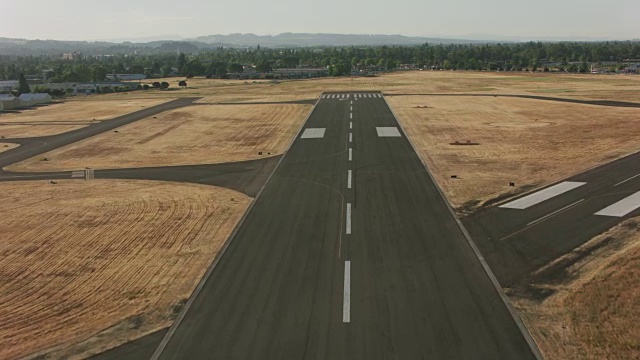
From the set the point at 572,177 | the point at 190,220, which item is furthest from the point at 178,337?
the point at 572,177

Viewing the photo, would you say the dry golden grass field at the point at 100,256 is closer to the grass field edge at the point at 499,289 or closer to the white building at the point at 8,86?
the grass field edge at the point at 499,289

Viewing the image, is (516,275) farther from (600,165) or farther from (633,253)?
(600,165)

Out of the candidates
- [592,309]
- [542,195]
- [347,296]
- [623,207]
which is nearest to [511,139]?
[542,195]

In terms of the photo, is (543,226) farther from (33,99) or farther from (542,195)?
(33,99)

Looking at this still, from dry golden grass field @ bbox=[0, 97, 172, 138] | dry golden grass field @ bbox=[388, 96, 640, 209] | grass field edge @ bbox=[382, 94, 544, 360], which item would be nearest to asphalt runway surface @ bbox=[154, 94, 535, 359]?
grass field edge @ bbox=[382, 94, 544, 360]

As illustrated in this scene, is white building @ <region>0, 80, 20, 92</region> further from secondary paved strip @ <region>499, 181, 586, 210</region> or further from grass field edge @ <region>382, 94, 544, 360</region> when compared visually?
secondary paved strip @ <region>499, 181, 586, 210</region>

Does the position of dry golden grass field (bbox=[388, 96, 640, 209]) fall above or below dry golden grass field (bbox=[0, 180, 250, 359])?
above

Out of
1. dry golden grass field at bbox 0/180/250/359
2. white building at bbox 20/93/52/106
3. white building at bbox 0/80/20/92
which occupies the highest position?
white building at bbox 0/80/20/92
